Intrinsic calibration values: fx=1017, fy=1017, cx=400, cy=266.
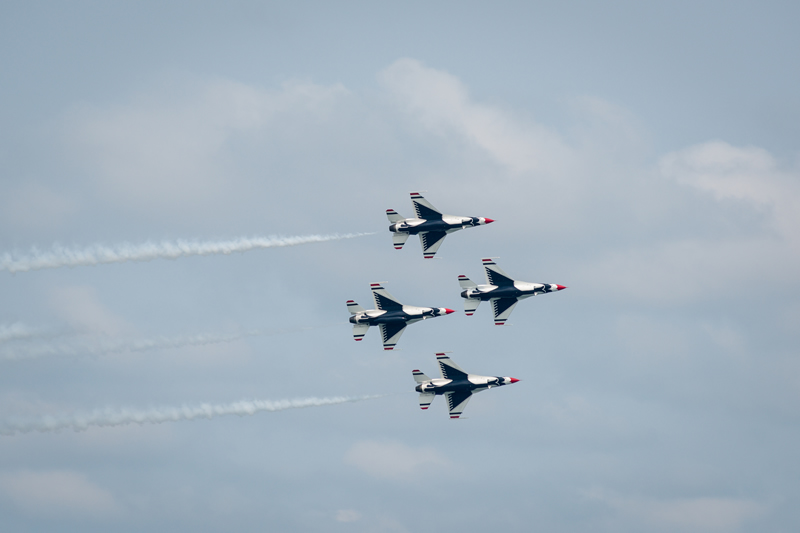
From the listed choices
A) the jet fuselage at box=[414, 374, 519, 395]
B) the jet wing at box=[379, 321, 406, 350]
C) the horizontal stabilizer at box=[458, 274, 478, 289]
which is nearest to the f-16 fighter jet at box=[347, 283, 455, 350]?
the jet wing at box=[379, 321, 406, 350]

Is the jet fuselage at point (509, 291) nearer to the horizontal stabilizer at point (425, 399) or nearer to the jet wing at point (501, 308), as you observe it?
the jet wing at point (501, 308)

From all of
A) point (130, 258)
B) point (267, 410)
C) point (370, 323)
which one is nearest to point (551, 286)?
point (370, 323)

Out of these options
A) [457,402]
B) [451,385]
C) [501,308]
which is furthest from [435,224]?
[457,402]

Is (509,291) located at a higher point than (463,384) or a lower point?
higher

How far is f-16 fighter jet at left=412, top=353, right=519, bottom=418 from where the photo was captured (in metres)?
105

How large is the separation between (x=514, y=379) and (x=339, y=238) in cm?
2614

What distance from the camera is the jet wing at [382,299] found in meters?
102

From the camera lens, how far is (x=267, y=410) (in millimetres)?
103312

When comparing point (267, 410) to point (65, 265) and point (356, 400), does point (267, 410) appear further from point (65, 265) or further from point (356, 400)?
point (65, 265)

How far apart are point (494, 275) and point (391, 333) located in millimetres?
12432

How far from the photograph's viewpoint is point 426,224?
330 ft

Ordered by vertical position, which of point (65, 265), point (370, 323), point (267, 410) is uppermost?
point (65, 265)

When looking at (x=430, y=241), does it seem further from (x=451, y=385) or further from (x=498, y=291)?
(x=451, y=385)

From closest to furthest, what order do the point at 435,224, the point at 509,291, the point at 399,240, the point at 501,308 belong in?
the point at 399,240, the point at 435,224, the point at 509,291, the point at 501,308
